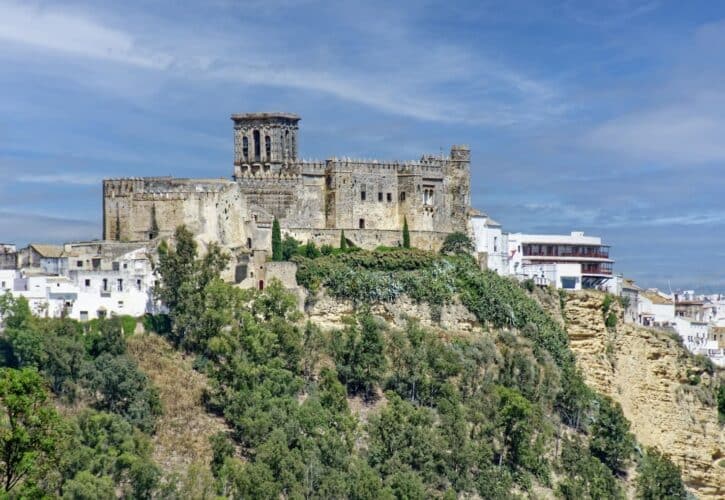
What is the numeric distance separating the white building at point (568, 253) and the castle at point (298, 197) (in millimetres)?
5800

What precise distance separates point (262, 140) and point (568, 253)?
18703 mm

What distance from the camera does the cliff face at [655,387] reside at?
2680 inches

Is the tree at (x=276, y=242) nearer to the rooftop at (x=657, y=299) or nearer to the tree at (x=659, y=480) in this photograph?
the tree at (x=659, y=480)

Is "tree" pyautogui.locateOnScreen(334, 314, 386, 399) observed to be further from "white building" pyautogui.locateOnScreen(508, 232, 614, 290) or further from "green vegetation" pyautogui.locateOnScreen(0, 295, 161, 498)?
"white building" pyautogui.locateOnScreen(508, 232, 614, 290)

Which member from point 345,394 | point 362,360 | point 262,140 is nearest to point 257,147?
point 262,140

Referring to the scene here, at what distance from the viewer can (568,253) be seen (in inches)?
3046

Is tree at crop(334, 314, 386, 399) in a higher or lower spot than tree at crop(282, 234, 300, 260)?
lower

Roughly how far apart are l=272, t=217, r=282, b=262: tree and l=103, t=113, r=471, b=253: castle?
0.37 metres

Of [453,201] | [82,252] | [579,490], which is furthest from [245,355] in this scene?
[453,201]

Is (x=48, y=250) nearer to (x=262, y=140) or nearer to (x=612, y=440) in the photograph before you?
(x=262, y=140)

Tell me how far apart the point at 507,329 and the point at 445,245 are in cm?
534

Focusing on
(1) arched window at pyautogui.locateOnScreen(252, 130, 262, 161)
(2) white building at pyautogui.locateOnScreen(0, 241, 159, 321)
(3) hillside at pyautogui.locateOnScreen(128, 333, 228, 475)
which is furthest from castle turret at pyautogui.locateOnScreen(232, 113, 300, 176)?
(3) hillside at pyautogui.locateOnScreen(128, 333, 228, 475)

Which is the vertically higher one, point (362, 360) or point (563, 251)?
point (563, 251)

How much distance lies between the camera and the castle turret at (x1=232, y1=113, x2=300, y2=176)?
219 ft
